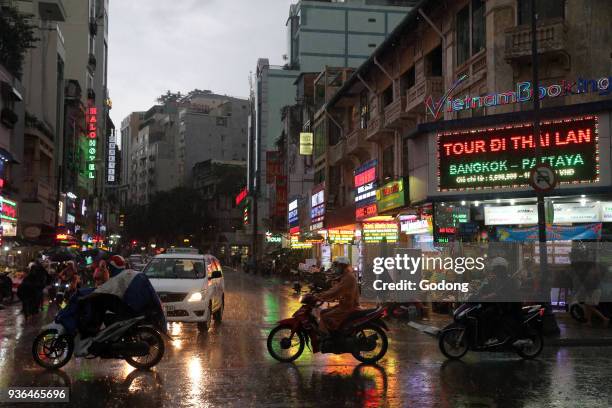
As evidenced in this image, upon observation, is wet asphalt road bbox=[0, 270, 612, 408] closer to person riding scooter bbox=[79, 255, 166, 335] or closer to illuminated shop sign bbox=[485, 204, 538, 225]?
person riding scooter bbox=[79, 255, 166, 335]

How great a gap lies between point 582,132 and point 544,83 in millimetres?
3337

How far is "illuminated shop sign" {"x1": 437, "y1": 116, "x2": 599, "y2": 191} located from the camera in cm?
1834

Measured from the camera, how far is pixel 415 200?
74.9ft

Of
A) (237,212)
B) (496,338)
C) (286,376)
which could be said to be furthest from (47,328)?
(237,212)

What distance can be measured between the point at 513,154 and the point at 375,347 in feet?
34.2

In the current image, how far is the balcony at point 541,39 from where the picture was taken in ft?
66.3

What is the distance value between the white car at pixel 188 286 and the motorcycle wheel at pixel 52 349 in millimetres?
4976

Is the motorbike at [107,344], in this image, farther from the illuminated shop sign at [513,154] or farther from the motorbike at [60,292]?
the motorbike at [60,292]

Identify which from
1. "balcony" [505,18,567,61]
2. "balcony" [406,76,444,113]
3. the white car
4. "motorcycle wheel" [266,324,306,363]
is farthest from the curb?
"balcony" [406,76,444,113]

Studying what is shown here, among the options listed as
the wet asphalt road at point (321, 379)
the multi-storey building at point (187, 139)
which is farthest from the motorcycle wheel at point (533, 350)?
the multi-storey building at point (187, 139)

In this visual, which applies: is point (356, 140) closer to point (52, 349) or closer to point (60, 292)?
point (60, 292)

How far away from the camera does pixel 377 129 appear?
32125 millimetres

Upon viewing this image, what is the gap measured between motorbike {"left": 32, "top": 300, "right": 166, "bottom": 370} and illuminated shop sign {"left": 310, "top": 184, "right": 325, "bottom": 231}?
32.2 meters

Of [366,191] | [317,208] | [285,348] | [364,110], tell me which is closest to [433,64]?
[366,191]
